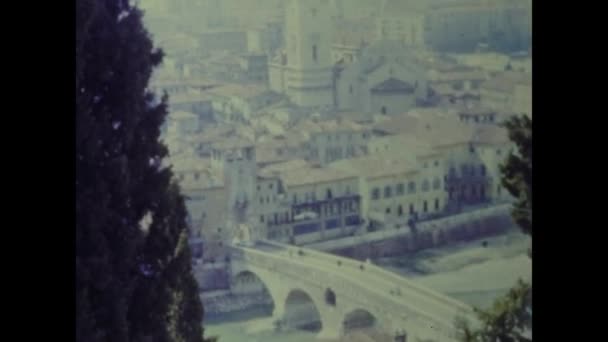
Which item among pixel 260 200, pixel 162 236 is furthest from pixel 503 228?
pixel 162 236

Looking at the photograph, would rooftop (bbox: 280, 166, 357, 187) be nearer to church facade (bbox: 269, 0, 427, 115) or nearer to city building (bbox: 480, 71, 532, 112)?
church facade (bbox: 269, 0, 427, 115)

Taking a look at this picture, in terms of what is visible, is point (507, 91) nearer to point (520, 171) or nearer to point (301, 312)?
point (520, 171)

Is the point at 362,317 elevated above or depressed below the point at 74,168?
below

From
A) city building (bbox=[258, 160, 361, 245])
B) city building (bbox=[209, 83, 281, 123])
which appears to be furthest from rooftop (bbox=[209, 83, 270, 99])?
city building (bbox=[258, 160, 361, 245])

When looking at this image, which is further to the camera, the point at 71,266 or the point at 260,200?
the point at 260,200

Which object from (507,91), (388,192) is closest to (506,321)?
(388,192)
